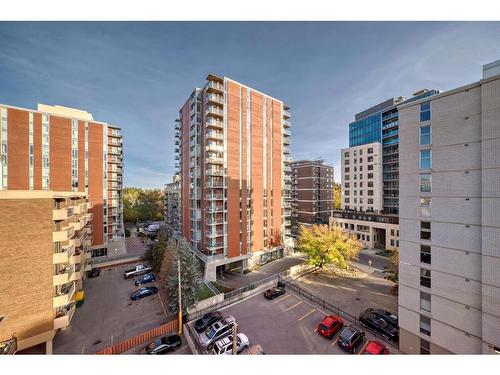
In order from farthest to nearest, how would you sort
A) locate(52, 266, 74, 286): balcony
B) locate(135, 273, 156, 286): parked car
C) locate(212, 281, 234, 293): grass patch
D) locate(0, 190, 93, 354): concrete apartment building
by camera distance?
locate(135, 273, 156, 286): parked car, locate(212, 281, 234, 293): grass patch, locate(52, 266, 74, 286): balcony, locate(0, 190, 93, 354): concrete apartment building

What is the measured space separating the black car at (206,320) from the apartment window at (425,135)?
62.6 ft

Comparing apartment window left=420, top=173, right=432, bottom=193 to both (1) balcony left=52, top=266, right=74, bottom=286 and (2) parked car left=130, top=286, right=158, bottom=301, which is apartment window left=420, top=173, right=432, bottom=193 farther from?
(2) parked car left=130, top=286, right=158, bottom=301

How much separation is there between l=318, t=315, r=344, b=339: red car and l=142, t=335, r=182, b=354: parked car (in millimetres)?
10292

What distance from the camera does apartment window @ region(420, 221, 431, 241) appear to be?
11.4 m

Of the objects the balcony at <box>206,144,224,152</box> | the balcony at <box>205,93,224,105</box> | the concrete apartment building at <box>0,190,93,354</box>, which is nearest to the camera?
the concrete apartment building at <box>0,190,93,354</box>

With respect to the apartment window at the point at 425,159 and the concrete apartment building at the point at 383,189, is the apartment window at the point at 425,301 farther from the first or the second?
the concrete apartment building at the point at 383,189

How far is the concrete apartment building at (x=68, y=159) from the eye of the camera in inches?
1013

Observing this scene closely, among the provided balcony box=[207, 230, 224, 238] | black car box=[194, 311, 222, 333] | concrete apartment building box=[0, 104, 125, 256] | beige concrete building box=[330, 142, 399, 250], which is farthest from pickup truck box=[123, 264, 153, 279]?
beige concrete building box=[330, 142, 399, 250]

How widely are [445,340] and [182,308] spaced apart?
1749 cm

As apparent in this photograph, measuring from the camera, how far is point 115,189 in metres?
33.5

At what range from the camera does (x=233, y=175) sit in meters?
27.4

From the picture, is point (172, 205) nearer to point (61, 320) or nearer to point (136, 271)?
point (136, 271)

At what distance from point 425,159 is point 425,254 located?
5.54 m

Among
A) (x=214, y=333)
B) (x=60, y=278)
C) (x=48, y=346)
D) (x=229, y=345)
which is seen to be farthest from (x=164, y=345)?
(x=60, y=278)
